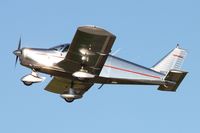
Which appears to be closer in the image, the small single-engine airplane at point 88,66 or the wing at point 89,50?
the wing at point 89,50

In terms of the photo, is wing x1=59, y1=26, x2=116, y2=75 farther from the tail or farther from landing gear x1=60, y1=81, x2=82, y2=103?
the tail

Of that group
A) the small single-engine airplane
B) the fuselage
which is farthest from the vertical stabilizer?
the fuselage

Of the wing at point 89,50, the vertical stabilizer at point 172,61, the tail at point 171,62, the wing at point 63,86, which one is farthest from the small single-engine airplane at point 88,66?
the vertical stabilizer at point 172,61

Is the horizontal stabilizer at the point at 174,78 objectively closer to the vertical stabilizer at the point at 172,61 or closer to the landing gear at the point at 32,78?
the vertical stabilizer at the point at 172,61

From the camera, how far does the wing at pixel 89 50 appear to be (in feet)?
60.6

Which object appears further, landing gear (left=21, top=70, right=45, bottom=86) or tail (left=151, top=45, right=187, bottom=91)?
Result: tail (left=151, top=45, right=187, bottom=91)

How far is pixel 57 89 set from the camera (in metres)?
23.3

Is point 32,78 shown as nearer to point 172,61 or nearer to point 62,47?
point 62,47

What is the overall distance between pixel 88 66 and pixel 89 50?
87cm

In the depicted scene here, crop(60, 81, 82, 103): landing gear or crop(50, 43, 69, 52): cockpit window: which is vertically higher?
crop(50, 43, 69, 52): cockpit window

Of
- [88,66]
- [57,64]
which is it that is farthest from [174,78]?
[57,64]

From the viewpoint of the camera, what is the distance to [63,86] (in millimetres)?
23047

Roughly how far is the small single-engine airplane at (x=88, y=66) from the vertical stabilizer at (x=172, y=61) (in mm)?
507

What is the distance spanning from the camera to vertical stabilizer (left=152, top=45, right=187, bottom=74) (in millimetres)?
23056
